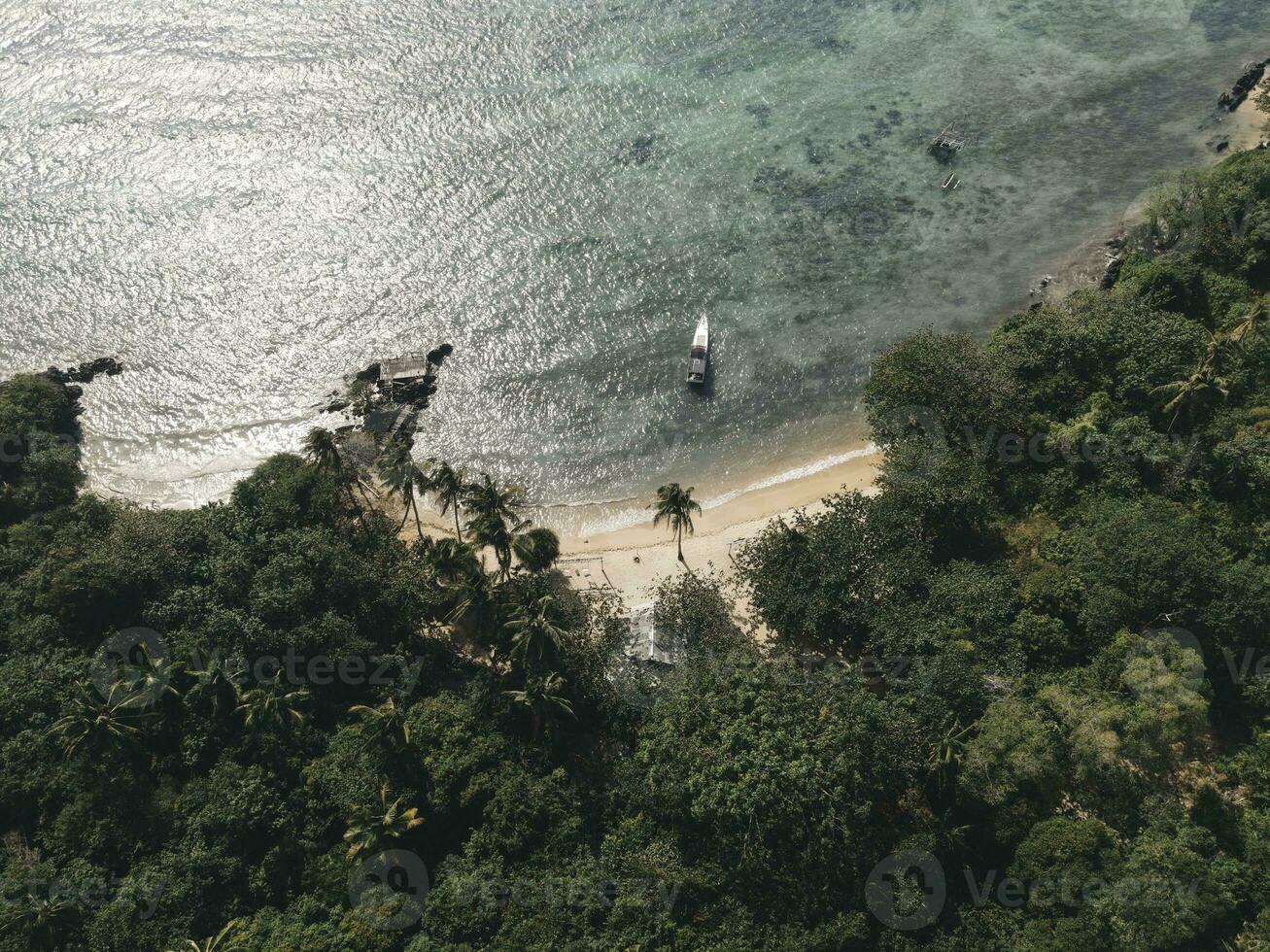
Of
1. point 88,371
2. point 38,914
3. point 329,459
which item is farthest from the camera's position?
point 88,371

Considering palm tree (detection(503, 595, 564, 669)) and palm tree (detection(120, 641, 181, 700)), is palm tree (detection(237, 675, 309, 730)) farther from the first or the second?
palm tree (detection(503, 595, 564, 669))

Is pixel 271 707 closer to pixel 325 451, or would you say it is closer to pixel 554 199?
pixel 325 451

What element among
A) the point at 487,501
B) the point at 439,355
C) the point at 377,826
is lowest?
the point at 377,826

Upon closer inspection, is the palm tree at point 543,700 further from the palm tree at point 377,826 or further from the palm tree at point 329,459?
the palm tree at point 329,459

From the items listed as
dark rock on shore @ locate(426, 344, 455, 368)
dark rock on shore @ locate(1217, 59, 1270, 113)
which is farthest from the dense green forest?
dark rock on shore @ locate(1217, 59, 1270, 113)

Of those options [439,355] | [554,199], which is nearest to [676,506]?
[439,355]

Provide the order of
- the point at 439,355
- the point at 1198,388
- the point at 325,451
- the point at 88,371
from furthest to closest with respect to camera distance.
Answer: the point at 439,355
the point at 88,371
the point at 325,451
the point at 1198,388

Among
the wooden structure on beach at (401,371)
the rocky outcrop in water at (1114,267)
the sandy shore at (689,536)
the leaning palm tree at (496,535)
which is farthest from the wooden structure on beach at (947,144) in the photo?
the leaning palm tree at (496,535)
